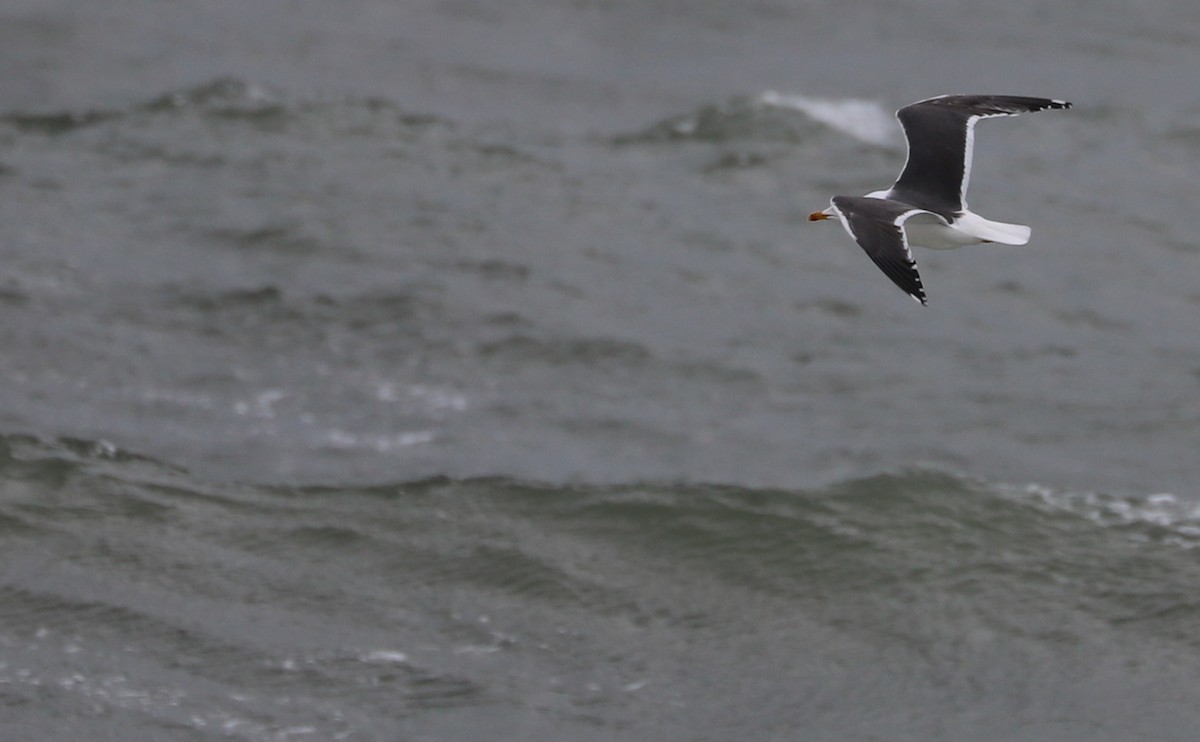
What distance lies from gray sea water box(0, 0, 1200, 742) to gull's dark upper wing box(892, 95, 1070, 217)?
3.48 m

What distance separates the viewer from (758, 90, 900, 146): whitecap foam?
751 inches

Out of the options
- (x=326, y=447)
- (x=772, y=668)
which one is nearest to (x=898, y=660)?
(x=772, y=668)

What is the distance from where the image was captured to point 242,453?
47.6 ft

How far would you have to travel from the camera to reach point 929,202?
9.62 meters

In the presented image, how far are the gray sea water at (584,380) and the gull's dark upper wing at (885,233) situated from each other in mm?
3788

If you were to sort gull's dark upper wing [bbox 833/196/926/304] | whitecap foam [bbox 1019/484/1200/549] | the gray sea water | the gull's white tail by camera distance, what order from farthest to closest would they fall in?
whitecap foam [bbox 1019/484/1200/549], the gray sea water, the gull's white tail, gull's dark upper wing [bbox 833/196/926/304]

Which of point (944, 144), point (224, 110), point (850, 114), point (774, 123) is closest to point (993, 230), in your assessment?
point (944, 144)

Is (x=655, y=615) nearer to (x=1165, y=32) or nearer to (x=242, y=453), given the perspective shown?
(x=242, y=453)

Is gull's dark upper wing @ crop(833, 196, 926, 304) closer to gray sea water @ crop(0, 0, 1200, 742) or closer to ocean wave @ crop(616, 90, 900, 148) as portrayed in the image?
gray sea water @ crop(0, 0, 1200, 742)

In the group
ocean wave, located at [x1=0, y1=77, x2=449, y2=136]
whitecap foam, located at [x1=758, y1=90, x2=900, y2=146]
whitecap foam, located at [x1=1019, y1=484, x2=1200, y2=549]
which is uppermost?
whitecap foam, located at [x1=758, y1=90, x2=900, y2=146]

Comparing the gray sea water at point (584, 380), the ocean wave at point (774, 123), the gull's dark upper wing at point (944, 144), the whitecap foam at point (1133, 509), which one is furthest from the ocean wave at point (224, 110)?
the gull's dark upper wing at point (944, 144)

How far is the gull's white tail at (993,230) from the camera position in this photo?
345 inches

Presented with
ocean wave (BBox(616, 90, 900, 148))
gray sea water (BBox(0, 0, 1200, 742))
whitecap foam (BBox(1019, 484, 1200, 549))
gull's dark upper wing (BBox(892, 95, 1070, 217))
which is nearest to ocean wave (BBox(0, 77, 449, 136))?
gray sea water (BBox(0, 0, 1200, 742))

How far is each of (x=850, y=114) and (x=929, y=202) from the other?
33.1 ft
